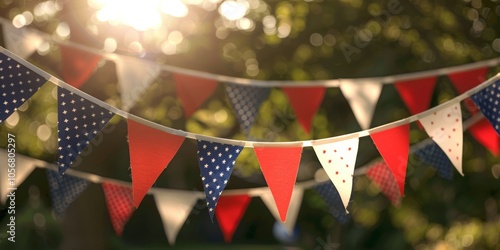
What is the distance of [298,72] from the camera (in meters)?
7.55

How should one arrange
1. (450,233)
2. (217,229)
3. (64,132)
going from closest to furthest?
(64,132), (450,233), (217,229)

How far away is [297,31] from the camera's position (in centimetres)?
751

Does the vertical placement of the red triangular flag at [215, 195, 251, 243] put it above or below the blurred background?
above

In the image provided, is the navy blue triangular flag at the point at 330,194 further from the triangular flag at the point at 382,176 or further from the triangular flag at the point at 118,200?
the triangular flag at the point at 118,200

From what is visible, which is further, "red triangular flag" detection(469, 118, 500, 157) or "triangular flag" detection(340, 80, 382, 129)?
"red triangular flag" detection(469, 118, 500, 157)

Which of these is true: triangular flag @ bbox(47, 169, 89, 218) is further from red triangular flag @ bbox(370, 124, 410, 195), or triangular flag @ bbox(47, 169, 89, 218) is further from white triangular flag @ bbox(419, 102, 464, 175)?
white triangular flag @ bbox(419, 102, 464, 175)

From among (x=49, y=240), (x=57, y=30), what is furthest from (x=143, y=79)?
(x=49, y=240)

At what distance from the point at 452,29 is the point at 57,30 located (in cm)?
372

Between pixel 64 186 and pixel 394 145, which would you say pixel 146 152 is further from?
pixel 64 186

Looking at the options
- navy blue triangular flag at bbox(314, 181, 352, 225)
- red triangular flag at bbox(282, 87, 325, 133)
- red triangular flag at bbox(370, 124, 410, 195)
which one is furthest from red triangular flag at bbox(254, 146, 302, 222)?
navy blue triangular flag at bbox(314, 181, 352, 225)

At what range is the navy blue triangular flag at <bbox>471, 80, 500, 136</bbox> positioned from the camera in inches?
139

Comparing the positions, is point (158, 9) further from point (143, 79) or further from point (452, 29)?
point (143, 79)

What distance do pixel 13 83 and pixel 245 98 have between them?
1684 mm

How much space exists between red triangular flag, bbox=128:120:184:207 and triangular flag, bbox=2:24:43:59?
701mm
